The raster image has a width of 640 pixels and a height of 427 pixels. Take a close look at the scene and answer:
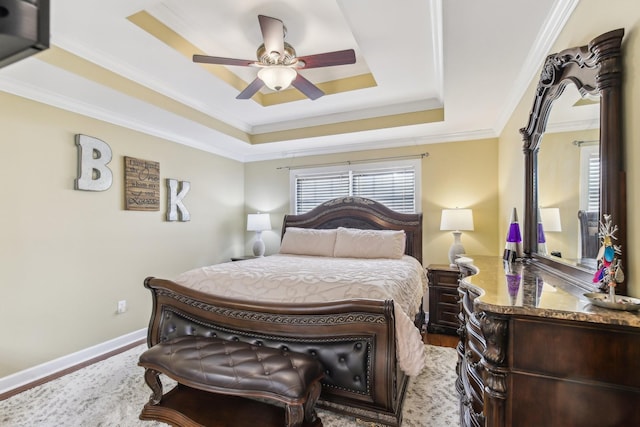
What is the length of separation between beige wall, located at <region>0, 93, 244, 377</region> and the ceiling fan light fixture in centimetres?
199

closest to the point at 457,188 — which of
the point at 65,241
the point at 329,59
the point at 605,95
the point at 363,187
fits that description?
the point at 363,187

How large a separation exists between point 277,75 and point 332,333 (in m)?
1.91

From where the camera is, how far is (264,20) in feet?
6.54

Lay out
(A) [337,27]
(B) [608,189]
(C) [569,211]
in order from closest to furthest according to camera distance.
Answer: (B) [608,189] → (C) [569,211] → (A) [337,27]

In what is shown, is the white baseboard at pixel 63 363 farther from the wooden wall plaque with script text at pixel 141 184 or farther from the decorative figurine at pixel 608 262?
the decorative figurine at pixel 608 262

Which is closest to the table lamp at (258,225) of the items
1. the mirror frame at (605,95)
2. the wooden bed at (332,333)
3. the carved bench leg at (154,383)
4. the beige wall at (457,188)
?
the beige wall at (457,188)

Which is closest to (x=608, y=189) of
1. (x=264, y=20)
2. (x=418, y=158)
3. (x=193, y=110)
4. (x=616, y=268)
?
(x=616, y=268)

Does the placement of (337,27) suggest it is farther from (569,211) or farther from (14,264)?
(14,264)

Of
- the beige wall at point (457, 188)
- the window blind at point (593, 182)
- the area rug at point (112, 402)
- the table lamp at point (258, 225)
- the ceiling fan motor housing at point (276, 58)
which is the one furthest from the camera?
the table lamp at point (258, 225)

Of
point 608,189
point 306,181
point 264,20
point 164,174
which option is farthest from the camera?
point 306,181

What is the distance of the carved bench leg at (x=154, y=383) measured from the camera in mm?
1918

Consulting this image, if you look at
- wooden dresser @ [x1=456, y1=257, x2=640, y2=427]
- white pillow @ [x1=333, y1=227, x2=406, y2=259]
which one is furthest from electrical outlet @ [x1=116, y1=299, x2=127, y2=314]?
wooden dresser @ [x1=456, y1=257, x2=640, y2=427]

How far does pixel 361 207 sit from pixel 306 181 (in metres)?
1.09

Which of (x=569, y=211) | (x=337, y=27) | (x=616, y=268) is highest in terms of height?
(x=337, y=27)
